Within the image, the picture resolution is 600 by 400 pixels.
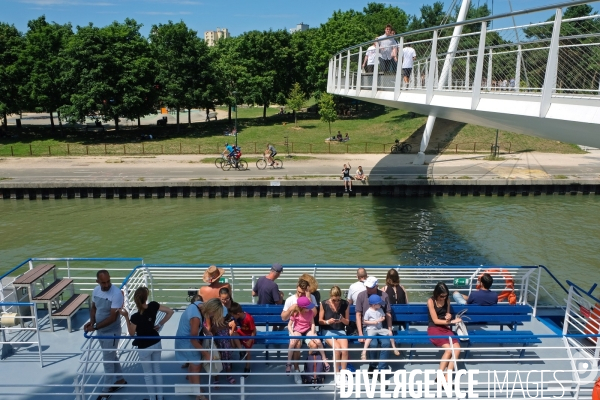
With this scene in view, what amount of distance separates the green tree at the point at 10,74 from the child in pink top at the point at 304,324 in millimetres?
42148

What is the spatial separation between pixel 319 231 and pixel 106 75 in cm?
2988

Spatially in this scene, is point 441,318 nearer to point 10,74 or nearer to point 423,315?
point 423,315

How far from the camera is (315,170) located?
29.5 metres

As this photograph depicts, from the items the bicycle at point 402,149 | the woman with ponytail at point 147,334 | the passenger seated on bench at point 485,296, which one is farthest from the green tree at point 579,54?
the bicycle at point 402,149

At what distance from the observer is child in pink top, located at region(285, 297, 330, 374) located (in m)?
6.77

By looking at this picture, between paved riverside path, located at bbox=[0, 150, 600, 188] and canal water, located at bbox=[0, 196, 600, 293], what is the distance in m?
1.21

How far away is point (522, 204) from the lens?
981 inches

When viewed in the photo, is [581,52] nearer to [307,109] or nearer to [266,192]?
[266,192]

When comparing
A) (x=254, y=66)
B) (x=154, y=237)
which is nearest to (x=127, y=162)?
(x=154, y=237)

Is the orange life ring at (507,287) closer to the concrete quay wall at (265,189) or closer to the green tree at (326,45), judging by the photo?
the concrete quay wall at (265,189)

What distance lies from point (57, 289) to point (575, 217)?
21.2m

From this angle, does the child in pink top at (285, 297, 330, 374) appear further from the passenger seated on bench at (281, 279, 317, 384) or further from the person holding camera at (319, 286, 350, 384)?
the person holding camera at (319, 286, 350, 384)

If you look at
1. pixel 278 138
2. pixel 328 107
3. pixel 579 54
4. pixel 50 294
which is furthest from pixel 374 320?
pixel 278 138

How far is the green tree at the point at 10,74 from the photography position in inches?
1657
